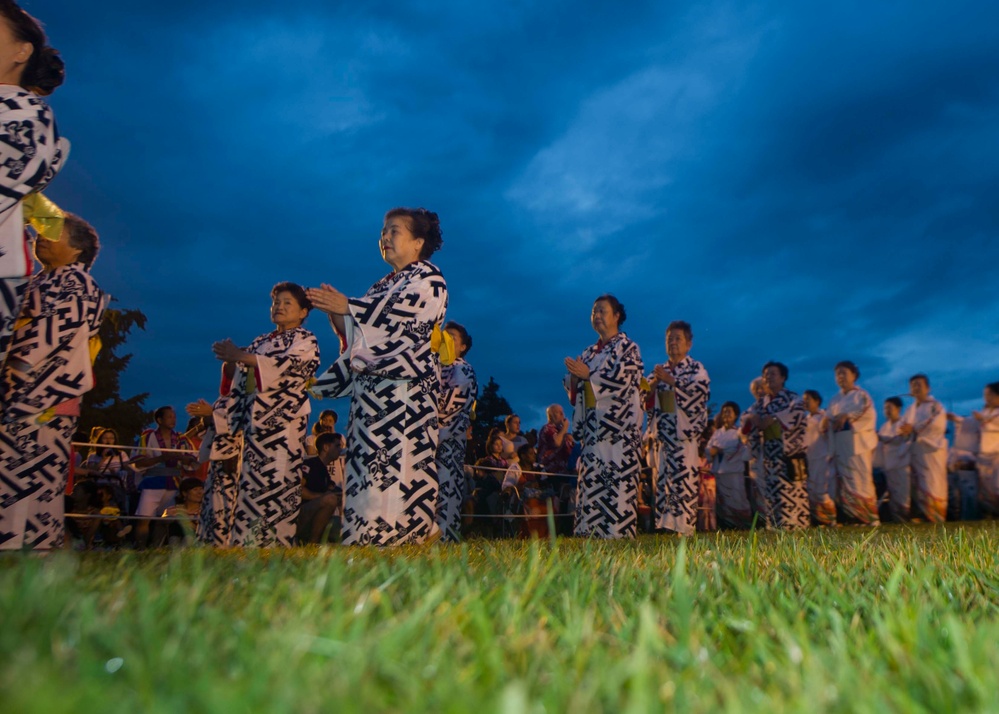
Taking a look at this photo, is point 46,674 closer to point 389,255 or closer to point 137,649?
point 137,649

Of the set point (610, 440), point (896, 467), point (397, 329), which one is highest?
point (397, 329)

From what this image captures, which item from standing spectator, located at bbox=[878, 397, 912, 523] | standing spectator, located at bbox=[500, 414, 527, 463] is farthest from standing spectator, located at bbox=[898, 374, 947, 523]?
standing spectator, located at bbox=[500, 414, 527, 463]

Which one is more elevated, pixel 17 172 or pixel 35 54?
pixel 35 54

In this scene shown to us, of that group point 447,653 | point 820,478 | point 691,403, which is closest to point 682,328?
point 691,403

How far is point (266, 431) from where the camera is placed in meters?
6.40

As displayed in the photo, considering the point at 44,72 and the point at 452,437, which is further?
the point at 452,437

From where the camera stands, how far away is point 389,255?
16.7 ft

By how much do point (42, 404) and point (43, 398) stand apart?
0.11 feet

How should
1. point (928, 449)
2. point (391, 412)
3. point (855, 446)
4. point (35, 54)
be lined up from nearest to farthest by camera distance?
point (35, 54) → point (391, 412) → point (855, 446) → point (928, 449)

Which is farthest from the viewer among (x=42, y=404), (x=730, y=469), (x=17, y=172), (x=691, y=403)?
(x=730, y=469)

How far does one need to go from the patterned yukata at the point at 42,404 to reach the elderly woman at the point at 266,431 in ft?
6.36

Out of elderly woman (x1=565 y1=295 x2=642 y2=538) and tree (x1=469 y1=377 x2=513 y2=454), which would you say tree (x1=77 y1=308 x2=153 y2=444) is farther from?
elderly woman (x1=565 y1=295 x2=642 y2=538)

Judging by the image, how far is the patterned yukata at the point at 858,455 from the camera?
39.5 feet

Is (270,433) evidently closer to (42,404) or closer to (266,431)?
(266,431)
